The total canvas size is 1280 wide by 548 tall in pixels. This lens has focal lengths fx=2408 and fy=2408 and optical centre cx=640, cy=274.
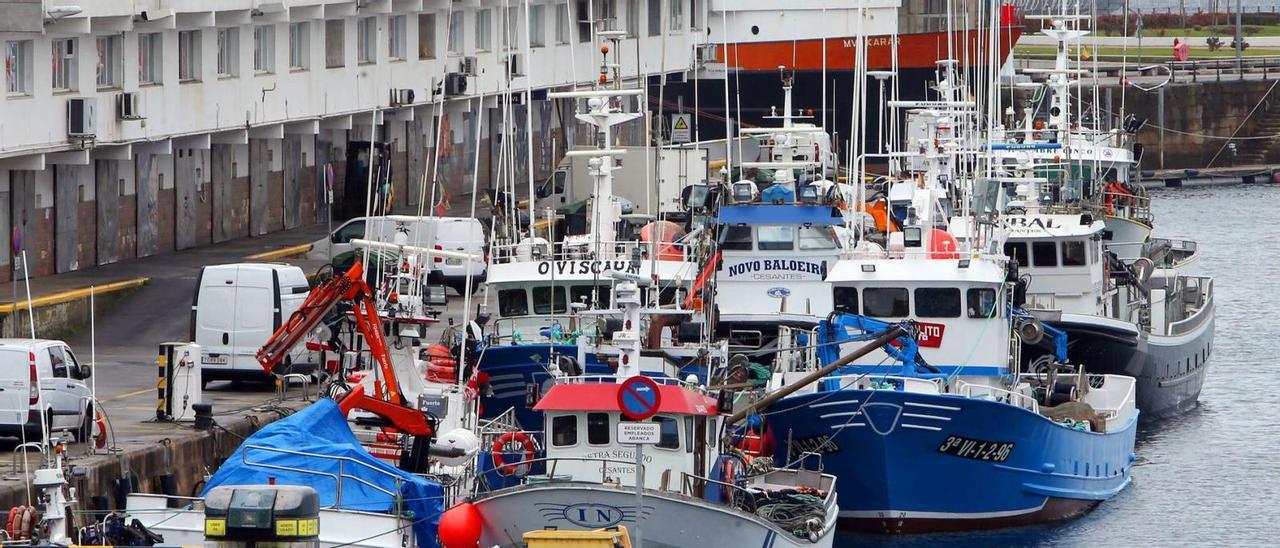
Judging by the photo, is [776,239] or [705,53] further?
[705,53]

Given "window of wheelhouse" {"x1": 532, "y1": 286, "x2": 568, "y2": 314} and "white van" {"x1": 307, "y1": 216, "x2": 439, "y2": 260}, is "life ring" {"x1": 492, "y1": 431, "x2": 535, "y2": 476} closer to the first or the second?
"window of wheelhouse" {"x1": 532, "y1": 286, "x2": 568, "y2": 314}

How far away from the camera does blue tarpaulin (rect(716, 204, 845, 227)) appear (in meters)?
34.6

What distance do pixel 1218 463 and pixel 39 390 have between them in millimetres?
19447

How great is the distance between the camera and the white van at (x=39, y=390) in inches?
992

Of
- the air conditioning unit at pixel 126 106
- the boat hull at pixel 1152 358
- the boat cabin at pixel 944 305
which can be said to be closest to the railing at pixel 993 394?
the boat cabin at pixel 944 305

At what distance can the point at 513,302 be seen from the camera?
33.0 meters

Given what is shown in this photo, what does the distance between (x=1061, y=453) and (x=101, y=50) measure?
18.5m

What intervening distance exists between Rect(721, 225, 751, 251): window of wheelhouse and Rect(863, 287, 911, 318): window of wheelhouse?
3.73 m

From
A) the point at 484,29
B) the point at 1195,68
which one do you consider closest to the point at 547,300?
the point at 484,29

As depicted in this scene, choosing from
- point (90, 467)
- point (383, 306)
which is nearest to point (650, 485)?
point (90, 467)

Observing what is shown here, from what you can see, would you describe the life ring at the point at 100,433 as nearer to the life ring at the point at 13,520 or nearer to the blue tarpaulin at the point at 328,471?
the blue tarpaulin at the point at 328,471

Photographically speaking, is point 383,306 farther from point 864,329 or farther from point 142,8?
point 142,8

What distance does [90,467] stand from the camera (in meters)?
24.4

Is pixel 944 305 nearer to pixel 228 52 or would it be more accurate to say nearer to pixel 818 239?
pixel 818 239
